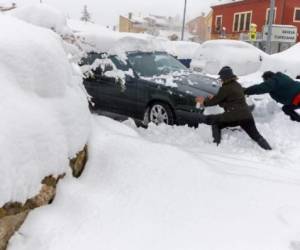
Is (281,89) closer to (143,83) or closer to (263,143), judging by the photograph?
(263,143)

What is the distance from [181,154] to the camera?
4129 mm

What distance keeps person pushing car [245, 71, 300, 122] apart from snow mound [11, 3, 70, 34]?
3.19 meters

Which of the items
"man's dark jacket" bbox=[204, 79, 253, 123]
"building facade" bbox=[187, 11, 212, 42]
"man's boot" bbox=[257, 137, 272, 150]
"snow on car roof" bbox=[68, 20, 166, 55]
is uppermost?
"building facade" bbox=[187, 11, 212, 42]

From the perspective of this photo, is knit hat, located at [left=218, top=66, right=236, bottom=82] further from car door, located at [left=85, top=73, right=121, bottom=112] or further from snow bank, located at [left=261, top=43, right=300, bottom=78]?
snow bank, located at [left=261, top=43, right=300, bottom=78]

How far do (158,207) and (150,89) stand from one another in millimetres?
4504

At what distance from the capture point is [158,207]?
11.1 ft

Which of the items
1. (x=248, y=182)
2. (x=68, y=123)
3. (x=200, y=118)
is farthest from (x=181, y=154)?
(x=200, y=118)

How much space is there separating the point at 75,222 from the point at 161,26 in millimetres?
82627

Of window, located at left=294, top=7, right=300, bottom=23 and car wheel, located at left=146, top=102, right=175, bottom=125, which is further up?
window, located at left=294, top=7, right=300, bottom=23

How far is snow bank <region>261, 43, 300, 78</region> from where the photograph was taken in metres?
12.3

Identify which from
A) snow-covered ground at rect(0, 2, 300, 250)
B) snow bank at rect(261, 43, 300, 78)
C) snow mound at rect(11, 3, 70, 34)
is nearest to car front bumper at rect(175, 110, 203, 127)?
snow mound at rect(11, 3, 70, 34)

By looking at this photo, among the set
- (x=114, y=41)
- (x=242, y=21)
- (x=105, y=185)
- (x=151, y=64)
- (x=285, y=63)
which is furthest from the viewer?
(x=242, y=21)

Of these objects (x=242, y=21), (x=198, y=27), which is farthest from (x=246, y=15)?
(x=198, y=27)

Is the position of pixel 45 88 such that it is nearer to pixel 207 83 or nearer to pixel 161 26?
pixel 207 83
